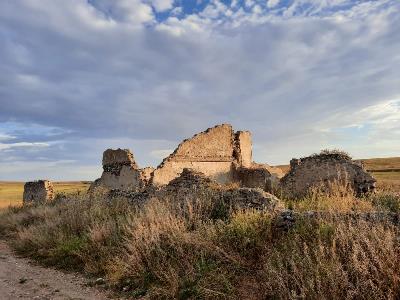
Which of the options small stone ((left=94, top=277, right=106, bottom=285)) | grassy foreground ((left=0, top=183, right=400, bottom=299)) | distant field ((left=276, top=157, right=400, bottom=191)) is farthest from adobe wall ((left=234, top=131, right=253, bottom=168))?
small stone ((left=94, top=277, right=106, bottom=285))

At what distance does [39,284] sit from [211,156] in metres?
15.8

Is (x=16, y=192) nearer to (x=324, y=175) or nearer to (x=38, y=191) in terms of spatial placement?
(x=38, y=191)

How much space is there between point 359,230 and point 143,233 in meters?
4.41

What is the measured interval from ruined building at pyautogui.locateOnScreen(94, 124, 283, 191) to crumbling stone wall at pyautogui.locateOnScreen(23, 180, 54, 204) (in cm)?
476

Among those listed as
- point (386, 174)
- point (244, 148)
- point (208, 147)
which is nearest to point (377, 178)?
point (386, 174)

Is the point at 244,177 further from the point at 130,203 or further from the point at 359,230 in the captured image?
the point at 359,230

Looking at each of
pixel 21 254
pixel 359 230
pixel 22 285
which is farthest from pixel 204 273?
pixel 21 254

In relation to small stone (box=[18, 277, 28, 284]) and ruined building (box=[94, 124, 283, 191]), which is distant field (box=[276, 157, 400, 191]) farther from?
small stone (box=[18, 277, 28, 284])

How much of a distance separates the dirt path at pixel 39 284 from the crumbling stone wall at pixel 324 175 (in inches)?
350

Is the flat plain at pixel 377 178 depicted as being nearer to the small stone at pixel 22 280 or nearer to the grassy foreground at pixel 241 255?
the grassy foreground at pixel 241 255

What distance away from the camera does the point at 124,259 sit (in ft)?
27.8

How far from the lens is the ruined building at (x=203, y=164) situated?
21.3m

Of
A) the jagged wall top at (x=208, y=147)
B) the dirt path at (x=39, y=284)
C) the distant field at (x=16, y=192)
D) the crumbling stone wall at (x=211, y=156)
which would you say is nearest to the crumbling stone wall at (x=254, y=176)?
the crumbling stone wall at (x=211, y=156)

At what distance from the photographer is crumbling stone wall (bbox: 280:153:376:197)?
1496 cm
